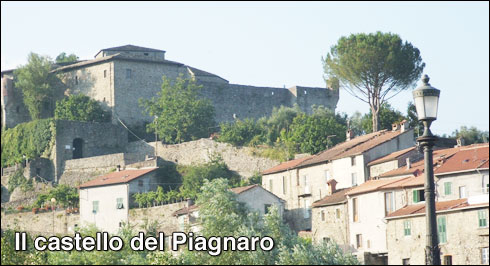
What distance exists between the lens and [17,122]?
258 ft

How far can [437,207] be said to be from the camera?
43.2 m

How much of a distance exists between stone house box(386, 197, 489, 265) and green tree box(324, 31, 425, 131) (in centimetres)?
2187

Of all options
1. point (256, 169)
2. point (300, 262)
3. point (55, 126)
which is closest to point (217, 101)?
point (55, 126)

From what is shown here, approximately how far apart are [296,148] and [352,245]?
14.9 metres

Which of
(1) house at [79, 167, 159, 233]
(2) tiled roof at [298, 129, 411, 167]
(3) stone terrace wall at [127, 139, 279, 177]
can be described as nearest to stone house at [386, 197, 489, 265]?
(2) tiled roof at [298, 129, 411, 167]

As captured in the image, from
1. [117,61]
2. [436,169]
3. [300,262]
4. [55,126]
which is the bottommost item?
[300,262]

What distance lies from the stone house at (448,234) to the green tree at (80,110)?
118ft

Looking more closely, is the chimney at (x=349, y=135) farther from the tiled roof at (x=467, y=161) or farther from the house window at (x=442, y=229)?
the house window at (x=442, y=229)

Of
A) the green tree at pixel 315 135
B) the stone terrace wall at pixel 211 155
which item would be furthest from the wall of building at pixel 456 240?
the stone terrace wall at pixel 211 155

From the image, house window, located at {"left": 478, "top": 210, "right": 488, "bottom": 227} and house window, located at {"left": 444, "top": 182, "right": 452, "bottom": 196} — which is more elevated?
house window, located at {"left": 444, "top": 182, "right": 452, "bottom": 196}

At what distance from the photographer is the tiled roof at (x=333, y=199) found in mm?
49888

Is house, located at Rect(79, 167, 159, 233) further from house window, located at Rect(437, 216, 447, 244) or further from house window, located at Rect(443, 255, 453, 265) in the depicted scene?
house window, located at Rect(443, 255, 453, 265)

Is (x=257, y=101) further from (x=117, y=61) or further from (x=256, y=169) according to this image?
(x=256, y=169)

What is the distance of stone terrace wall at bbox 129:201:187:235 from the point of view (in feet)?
185
